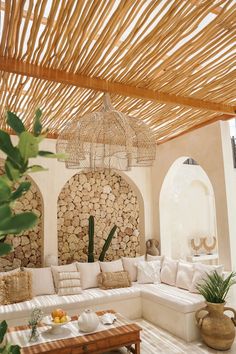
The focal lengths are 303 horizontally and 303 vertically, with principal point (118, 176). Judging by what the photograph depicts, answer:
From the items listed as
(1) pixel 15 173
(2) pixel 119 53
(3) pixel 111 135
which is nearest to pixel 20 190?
(1) pixel 15 173

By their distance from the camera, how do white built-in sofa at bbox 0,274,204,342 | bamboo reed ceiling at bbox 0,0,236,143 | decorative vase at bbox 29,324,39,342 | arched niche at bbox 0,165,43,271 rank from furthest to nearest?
arched niche at bbox 0,165,43,271
white built-in sofa at bbox 0,274,204,342
decorative vase at bbox 29,324,39,342
bamboo reed ceiling at bbox 0,0,236,143

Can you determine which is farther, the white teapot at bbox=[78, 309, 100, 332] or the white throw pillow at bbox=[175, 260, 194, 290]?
the white throw pillow at bbox=[175, 260, 194, 290]

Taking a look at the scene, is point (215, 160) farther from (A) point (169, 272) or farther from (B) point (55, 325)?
(B) point (55, 325)

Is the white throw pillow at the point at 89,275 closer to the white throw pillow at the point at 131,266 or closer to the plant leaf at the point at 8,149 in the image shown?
the white throw pillow at the point at 131,266

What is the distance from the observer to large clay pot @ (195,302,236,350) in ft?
12.1

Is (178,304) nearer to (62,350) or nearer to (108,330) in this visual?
(108,330)

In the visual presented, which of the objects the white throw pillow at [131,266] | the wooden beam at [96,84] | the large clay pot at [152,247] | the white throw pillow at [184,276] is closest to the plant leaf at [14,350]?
the wooden beam at [96,84]

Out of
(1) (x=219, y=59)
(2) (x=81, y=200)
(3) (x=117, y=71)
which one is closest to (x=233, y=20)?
(1) (x=219, y=59)

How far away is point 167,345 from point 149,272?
169cm

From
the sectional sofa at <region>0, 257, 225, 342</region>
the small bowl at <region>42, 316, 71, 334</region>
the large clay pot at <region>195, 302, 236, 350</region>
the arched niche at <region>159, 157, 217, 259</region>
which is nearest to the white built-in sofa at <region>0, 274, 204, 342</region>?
the sectional sofa at <region>0, 257, 225, 342</region>

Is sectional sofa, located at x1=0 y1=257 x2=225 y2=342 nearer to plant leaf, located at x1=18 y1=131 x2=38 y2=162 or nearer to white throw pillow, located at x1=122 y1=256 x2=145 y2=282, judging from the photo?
white throw pillow, located at x1=122 y1=256 x2=145 y2=282

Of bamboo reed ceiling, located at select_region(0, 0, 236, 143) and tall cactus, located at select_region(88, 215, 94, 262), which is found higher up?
bamboo reed ceiling, located at select_region(0, 0, 236, 143)

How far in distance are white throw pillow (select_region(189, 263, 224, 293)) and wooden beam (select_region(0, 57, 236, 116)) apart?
7.38 feet

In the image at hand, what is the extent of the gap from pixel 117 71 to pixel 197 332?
11.3ft
